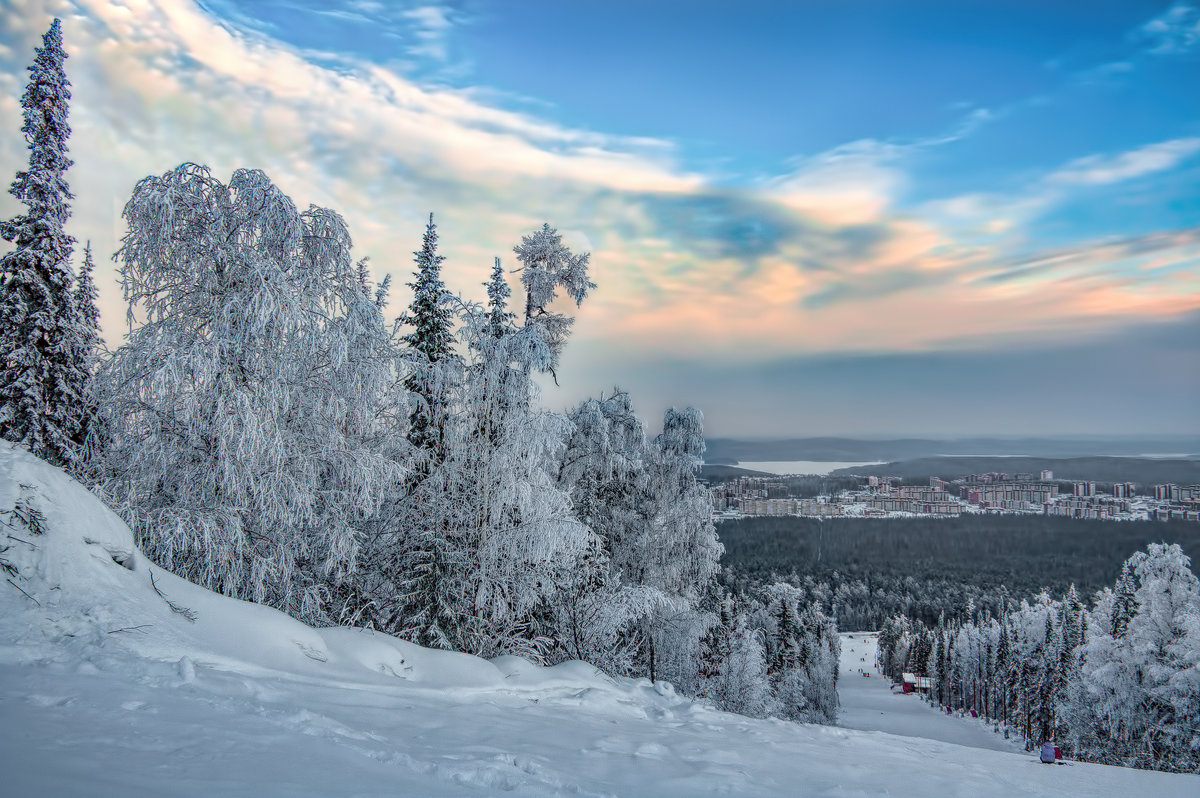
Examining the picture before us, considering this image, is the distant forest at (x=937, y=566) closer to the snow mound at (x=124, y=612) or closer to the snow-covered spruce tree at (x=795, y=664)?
the snow-covered spruce tree at (x=795, y=664)

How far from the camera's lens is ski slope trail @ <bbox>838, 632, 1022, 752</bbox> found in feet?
153

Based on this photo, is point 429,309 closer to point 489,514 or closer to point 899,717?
point 489,514

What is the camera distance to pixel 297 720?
462 centimetres

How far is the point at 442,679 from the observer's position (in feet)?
24.5

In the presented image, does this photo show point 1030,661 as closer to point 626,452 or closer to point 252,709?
point 626,452

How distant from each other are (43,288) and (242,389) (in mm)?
11225

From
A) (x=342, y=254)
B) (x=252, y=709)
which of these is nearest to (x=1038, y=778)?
(x=252, y=709)

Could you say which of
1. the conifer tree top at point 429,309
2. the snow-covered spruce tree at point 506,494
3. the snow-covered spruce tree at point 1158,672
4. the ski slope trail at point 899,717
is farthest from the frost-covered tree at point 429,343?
the snow-covered spruce tree at point 1158,672

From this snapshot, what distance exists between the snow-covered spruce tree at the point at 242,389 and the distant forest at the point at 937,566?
101 m

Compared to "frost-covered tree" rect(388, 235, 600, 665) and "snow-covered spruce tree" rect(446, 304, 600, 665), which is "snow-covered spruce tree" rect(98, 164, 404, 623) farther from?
"snow-covered spruce tree" rect(446, 304, 600, 665)

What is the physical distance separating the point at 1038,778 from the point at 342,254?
11.7m

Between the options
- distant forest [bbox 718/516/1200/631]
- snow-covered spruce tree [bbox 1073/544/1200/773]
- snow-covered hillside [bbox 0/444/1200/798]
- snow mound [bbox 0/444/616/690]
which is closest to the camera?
snow-covered hillside [bbox 0/444/1200/798]

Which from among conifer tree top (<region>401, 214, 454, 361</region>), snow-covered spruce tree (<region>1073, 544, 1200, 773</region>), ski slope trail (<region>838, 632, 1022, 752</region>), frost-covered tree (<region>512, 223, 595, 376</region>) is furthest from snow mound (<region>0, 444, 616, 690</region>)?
snow-covered spruce tree (<region>1073, 544, 1200, 773</region>)

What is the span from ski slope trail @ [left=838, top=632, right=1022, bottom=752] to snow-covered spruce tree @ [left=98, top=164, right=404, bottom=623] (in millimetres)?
21482
